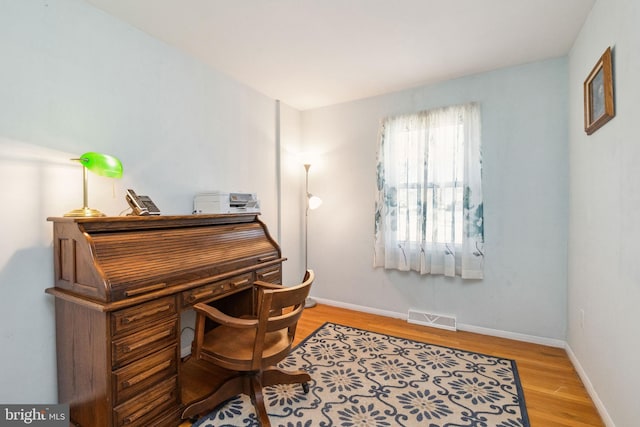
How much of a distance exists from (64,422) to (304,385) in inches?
53.4

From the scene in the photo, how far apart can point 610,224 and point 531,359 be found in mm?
1381

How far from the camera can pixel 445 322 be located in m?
3.17

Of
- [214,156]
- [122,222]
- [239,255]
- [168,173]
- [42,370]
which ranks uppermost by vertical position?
[214,156]

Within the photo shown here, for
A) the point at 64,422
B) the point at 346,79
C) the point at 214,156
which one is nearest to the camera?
the point at 64,422

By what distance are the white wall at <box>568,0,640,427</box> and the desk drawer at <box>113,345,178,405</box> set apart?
2327mm

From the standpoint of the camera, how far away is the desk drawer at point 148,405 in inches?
59.2

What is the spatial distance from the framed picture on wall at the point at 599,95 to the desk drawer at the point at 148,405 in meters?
2.91

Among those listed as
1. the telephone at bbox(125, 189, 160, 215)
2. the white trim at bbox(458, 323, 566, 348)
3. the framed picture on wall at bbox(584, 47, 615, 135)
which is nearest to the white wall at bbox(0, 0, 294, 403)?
the telephone at bbox(125, 189, 160, 215)

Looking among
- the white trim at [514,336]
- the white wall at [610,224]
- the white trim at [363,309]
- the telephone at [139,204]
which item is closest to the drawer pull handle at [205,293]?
→ the telephone at [139,204]

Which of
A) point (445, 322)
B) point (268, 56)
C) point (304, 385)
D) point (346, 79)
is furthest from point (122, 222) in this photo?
point (445, 322)

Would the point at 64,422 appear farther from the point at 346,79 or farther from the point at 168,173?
the point at 346,79

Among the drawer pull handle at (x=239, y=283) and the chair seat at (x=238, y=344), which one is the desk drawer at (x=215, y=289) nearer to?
the drawer pull handle at (x=239, y=283)

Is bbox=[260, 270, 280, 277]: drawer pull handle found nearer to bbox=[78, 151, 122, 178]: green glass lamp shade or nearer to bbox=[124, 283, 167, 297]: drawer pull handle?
bbox=[124, 283, 167, 297]: drawer pull handle

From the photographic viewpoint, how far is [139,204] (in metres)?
1.94
